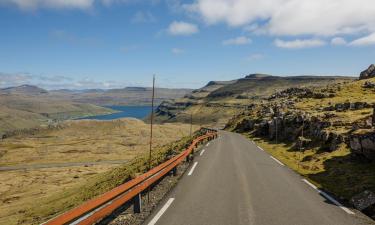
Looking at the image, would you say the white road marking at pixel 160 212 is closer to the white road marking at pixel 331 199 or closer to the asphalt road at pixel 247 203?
the asphalt road at pixel 247 203

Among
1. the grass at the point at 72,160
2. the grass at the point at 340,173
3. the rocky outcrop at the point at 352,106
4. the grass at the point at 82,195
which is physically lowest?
the grass at the point at 72,160

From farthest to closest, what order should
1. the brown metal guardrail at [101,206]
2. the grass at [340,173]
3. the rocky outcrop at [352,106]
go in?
the rocky outcrop at [352,106]
the grass at [340,173]
the brown metal guardrail at [101,206]

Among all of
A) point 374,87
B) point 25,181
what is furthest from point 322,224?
point 374,87

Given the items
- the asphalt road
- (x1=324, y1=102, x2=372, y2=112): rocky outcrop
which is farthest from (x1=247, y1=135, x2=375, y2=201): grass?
(x1=324, y1=102, x2=372, y2=112): rocky outcrop

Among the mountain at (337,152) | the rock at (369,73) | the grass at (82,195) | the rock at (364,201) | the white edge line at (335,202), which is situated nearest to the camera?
the white edge line at (335,202)

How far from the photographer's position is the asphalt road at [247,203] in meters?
10.6

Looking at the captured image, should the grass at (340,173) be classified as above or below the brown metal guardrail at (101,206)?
below

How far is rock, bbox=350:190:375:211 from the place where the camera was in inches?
483

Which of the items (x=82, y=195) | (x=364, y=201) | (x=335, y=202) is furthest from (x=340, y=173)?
(x=82, y=195)

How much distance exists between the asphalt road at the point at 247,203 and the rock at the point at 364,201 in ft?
1.64

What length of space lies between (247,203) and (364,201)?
3.96 m

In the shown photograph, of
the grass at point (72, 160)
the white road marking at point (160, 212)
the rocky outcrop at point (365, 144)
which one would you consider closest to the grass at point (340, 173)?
the rocky outcrop at point (365, 144)

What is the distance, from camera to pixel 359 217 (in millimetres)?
11266

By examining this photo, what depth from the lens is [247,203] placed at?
1277cm
